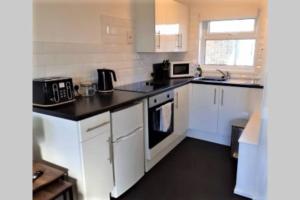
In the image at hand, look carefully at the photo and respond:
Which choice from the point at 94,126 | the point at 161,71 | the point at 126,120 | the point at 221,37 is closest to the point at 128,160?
the point at 126,120

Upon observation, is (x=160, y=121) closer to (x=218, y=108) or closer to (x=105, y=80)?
(x=105, y=80)

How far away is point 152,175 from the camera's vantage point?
2322mm

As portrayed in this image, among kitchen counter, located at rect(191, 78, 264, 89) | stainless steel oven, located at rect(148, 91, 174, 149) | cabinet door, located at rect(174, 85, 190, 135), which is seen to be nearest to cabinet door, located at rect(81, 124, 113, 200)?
stainless steel oven, located at rect(148, 91, 174, 149)

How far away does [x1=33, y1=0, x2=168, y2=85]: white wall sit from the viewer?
1.78 meters

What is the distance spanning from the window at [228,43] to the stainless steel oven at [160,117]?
1.32 metres

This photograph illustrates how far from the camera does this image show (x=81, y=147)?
1.48 meters

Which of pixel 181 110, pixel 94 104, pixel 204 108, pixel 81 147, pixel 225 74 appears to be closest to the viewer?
pixel 81 147

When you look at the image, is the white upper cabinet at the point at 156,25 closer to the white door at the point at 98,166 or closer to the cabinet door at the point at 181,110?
the cabinet door at the point at 181,110

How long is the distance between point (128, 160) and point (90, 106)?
647 mm

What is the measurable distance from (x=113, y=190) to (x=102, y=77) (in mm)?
1105

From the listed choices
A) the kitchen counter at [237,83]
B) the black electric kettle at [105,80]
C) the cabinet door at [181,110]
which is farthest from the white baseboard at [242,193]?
the black electric kettle at [105,80]

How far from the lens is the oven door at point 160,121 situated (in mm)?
2266

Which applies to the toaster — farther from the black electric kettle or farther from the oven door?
the oven door

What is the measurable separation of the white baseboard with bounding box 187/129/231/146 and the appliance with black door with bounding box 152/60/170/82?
0.93 metres
